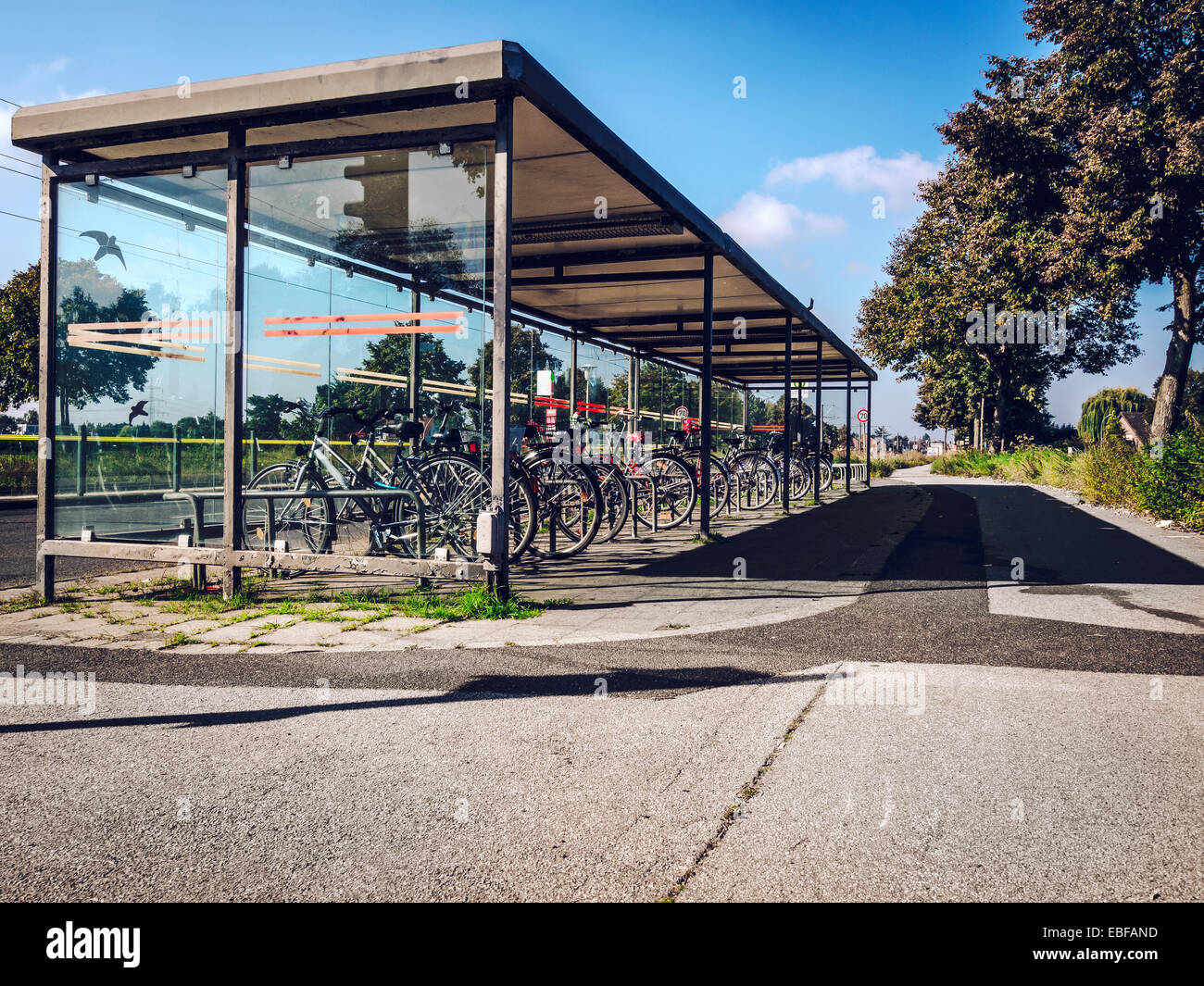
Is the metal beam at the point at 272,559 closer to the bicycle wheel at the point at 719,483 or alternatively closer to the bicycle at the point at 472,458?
the bicycle at the point at 472,458

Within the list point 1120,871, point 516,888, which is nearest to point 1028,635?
point 1120,871

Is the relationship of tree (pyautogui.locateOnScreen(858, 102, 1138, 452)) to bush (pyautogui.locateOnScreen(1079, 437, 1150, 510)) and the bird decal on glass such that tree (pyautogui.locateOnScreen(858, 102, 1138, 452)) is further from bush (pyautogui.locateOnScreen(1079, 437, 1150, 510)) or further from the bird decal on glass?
the bird decal on glass

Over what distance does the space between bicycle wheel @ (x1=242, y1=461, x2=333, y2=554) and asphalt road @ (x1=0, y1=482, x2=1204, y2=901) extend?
2.83 m

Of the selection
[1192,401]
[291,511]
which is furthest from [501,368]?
[1192,401]

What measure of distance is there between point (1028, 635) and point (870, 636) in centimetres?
100

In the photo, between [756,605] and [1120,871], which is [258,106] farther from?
[1120,871]

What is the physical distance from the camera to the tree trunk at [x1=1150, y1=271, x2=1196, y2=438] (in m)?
22.5

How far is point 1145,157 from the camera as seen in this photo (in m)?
22.5

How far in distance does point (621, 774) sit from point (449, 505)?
4750 mm

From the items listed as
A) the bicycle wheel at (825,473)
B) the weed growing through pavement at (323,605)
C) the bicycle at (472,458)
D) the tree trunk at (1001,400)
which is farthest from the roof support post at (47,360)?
the tree trunk at (1001,400)

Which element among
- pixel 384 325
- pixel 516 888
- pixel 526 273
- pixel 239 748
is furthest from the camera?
pixel 526 273

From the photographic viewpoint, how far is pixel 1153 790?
9.89 ft

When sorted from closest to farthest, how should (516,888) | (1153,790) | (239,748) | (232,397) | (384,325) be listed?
(516,888)
(1153,790)
(239,748)
(232,397)
(384,325)

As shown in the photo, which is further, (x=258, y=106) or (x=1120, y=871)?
(x=258, y=106)
